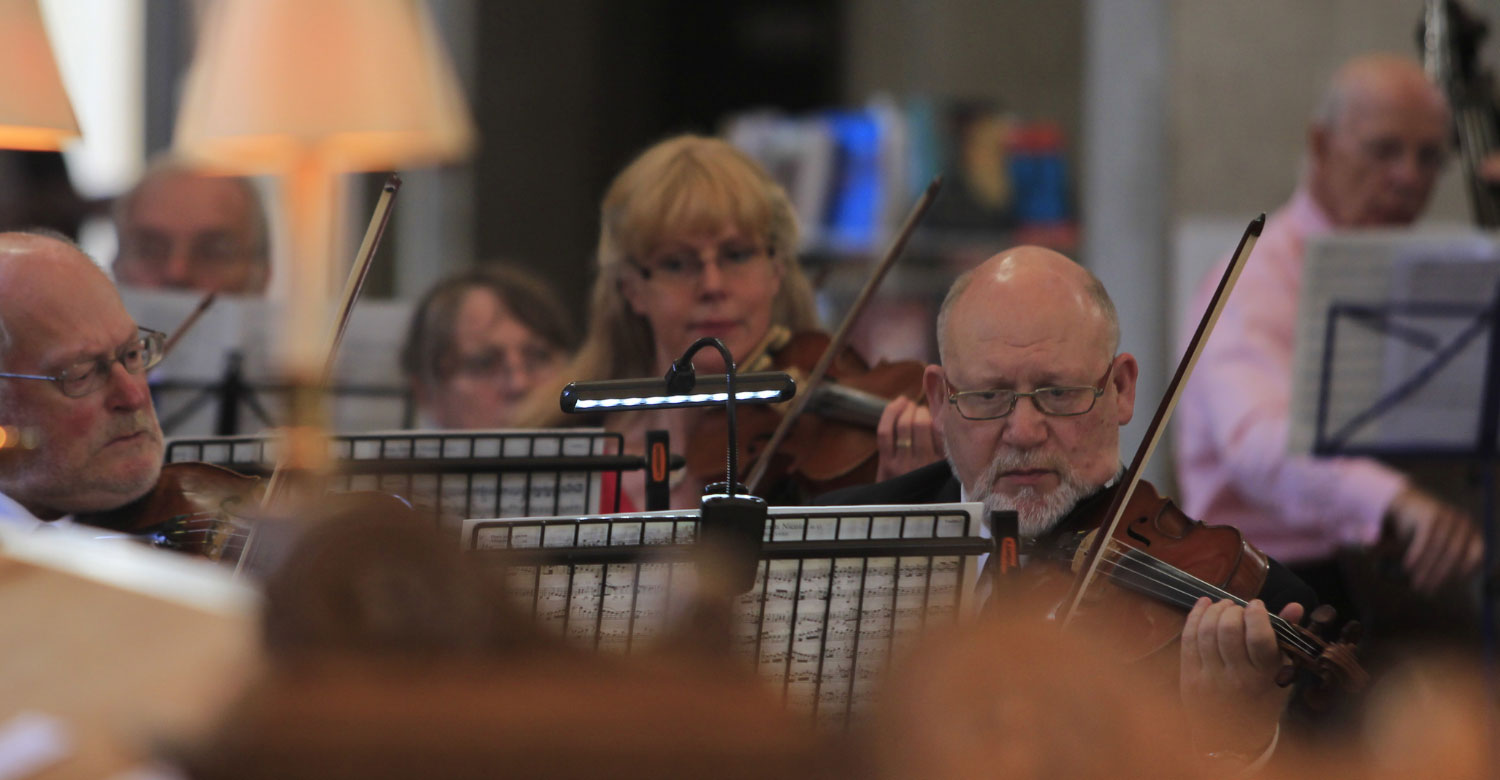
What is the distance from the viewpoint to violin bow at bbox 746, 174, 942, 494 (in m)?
1.83

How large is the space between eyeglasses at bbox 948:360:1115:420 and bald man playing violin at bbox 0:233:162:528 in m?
0.82

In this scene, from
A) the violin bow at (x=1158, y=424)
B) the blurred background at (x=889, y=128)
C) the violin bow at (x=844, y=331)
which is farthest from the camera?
the blurred background at (x=889, y=128)

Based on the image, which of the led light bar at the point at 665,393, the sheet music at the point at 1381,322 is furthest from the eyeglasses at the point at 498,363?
the led light bar at the point at 665,393

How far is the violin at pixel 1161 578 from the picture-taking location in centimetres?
131

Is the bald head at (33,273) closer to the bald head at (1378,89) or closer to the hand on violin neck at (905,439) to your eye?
the hand on violin neck at (905,439)

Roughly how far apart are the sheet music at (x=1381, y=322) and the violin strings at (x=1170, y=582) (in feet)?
4.83

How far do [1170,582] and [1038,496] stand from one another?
0.47 feet

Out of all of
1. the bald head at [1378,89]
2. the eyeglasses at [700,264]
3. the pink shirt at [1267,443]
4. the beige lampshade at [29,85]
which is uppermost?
the bald head at [1378,89]

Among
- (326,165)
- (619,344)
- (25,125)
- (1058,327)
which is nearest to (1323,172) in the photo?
(619,344)

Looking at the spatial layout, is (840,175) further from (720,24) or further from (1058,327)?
(1058,327)

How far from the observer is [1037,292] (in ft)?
4.71

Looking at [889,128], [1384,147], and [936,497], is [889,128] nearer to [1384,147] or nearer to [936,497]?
[1384,147]

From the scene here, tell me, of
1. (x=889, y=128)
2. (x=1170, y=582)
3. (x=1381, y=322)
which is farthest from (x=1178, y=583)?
(x=889, y=128)

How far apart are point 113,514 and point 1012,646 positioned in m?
1.42
